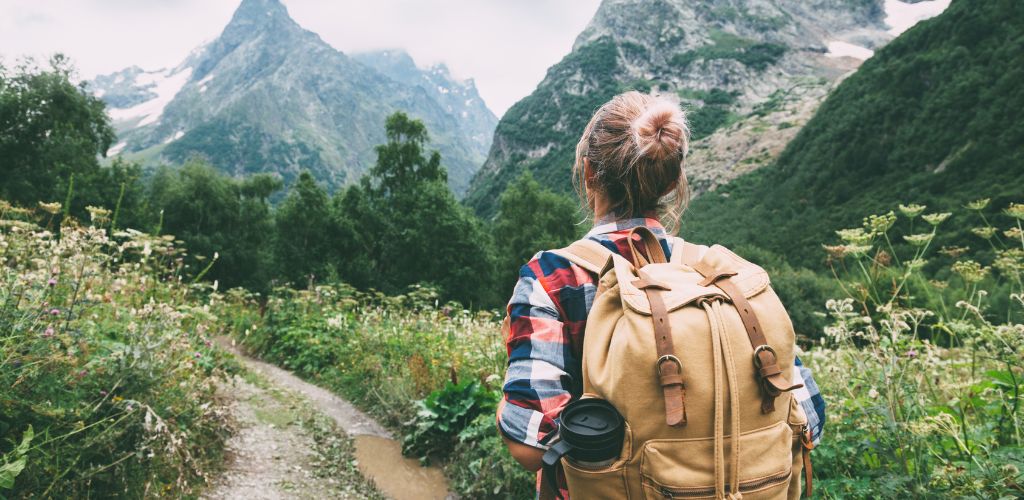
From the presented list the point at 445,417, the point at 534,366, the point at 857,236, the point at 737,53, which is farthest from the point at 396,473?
the point at 737,53

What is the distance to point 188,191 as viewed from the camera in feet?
97.1

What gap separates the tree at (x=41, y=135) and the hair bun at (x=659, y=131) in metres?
29.2

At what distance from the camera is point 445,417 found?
4.52 m

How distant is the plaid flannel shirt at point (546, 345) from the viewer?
1247 mm

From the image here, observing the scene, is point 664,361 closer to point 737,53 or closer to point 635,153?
point 635,153

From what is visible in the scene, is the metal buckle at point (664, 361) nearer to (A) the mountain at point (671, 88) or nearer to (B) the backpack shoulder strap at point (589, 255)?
(B) the backpack shoulder strap at point (589, 255)

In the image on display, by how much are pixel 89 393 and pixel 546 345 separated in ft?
9.32

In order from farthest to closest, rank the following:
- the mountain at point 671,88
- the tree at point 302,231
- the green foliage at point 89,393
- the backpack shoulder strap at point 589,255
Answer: the mountain at point 671,88, the tree at point 302,231, the green foliage at point 89,393, the backpack shoulder strap at point 589,255

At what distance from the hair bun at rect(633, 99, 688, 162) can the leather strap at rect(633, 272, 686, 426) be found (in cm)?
54

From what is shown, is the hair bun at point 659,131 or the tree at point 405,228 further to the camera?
the tree at point 405,228

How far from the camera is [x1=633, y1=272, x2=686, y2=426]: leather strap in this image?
40.8 inches

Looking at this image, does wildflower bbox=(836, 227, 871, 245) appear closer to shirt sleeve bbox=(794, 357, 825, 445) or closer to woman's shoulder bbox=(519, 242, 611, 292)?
shirt sleeve bbox=(794, 357, 825, 445)

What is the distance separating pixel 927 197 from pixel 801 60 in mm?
159849

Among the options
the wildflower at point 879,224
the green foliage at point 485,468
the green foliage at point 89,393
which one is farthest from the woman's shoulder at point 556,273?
the wildflower at point 879,224
